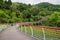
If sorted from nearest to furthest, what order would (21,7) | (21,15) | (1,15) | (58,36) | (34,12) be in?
(58,36) < (1,15) < (21,15) < (34,12) < (21,7)

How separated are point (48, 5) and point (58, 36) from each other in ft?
570

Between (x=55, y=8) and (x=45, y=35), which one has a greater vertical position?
(x=45, y=35)

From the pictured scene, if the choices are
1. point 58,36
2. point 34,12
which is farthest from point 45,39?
point 34,12

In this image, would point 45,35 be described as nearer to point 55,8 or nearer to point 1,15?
point 1,15

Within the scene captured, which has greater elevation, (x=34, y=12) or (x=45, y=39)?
(x=45, y=39)

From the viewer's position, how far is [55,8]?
166750mm

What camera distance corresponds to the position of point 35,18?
14538 cm

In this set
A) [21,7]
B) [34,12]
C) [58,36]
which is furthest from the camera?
[21,7]

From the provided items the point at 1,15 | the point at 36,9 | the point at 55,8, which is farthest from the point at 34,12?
the point at 1,15

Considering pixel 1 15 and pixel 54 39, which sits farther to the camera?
pixel 1 15

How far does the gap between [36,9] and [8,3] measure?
29.6 metres

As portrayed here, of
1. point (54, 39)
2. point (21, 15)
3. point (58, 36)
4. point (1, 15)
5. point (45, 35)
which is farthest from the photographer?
point (21, 15)

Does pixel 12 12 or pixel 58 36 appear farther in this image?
pixel 12 12

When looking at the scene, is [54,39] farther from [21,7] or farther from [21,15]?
[21,7]
